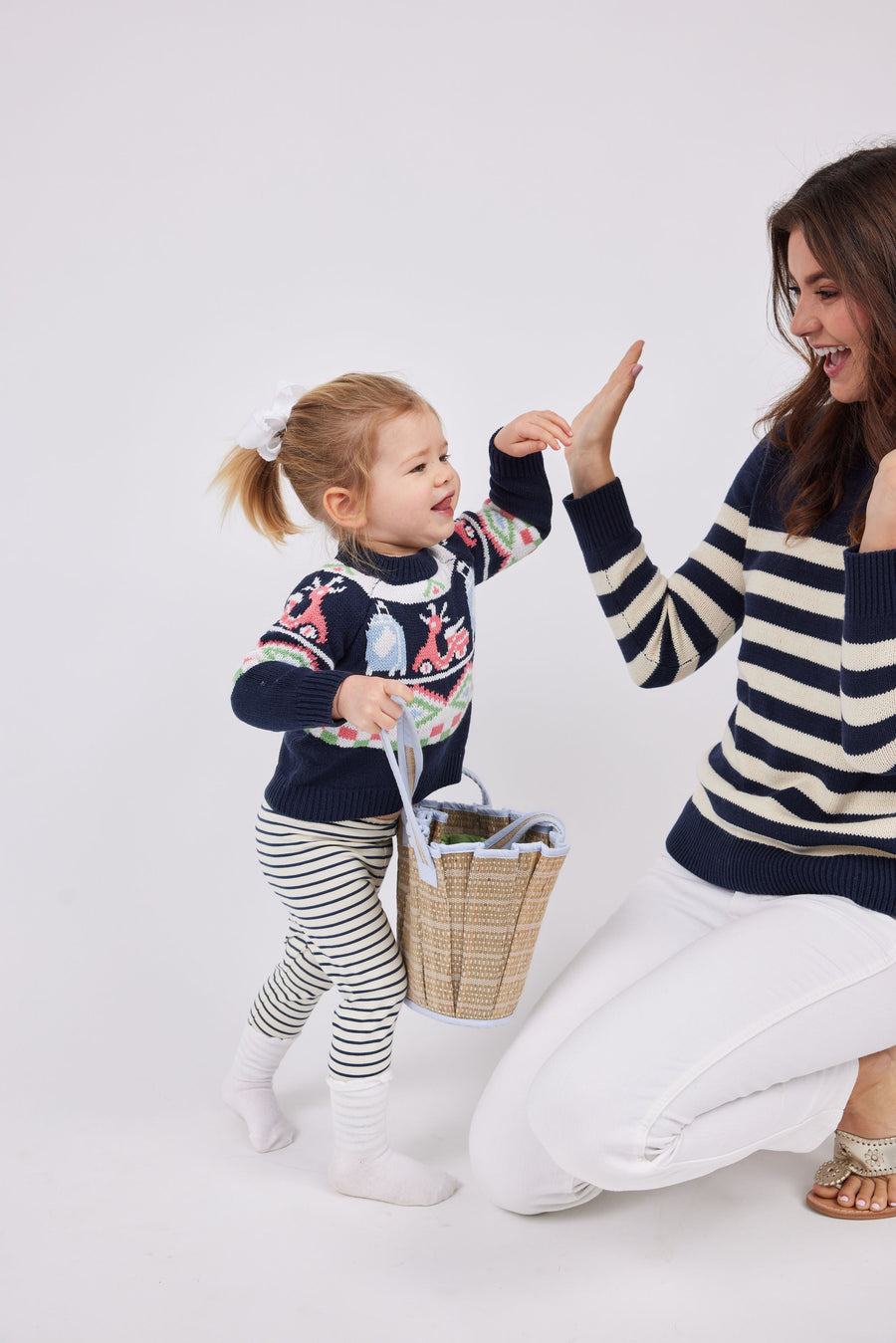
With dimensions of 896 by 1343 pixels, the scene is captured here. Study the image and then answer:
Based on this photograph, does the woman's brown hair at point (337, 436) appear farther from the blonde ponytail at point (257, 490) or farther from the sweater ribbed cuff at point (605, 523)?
the sweater ribbed cuff at point (605, 523)

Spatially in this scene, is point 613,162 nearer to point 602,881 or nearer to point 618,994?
point 602,881

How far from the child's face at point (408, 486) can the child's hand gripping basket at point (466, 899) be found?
354 millimetres

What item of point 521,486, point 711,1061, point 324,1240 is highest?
point 521,486

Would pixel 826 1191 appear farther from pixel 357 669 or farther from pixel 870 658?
pixel 357 669

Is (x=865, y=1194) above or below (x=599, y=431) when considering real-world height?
below

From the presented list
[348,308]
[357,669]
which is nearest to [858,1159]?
[357,669]

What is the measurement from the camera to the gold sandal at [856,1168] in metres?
1.95

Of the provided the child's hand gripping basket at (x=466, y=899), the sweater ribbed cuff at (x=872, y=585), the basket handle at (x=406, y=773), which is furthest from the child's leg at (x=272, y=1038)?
Answer: the sweater ribbed cuff at (x=872, y=585)

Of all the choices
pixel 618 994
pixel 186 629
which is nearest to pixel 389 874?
pixel 186 629

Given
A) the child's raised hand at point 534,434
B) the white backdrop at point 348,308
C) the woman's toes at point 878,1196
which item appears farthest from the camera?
the white backdrop at point 348,308

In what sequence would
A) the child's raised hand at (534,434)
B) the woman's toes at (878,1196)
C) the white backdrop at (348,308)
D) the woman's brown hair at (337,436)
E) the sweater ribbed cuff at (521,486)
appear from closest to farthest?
the woman's toes at (878,1196) < the woman's brown hair at (337,436) < the child's raised hand at (534,434) < the sweater ribbed cuff at (521,486) < the white backdrop at (348,308)

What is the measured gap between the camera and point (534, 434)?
219 centimetres

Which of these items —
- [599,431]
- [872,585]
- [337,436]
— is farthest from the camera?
[599,431]

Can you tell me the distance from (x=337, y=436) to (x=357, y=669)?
Answer: 39 centimetres
